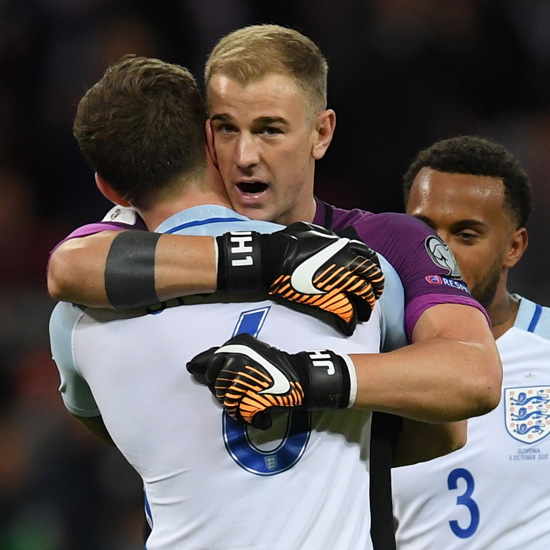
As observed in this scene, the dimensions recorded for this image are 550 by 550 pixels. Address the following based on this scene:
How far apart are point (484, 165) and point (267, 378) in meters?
2.00

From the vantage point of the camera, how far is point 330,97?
5.90 meters

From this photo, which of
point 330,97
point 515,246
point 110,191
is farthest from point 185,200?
point 330,97

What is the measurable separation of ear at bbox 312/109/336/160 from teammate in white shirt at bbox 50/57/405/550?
619mm

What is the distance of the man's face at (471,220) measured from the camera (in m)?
3.37

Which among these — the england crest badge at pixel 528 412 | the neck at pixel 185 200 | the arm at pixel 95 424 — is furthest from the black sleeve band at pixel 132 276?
the england crest badge at pixel 528 412

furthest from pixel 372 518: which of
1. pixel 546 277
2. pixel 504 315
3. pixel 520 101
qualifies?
pixel 520 101

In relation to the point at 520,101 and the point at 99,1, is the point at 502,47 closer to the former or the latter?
the point at 520,101

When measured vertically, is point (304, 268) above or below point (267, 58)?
below

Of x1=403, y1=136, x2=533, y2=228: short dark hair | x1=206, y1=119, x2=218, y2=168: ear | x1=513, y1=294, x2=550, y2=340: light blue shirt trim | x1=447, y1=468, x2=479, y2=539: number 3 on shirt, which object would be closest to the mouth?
x1=206, y1=119, x2=218, y2=168: ear

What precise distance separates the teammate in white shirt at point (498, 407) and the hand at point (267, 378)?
1.49 metres

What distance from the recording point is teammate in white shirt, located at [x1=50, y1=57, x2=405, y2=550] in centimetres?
194

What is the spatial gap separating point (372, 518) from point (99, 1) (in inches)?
182

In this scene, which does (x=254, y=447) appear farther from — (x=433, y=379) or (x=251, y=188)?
(x=251, y=188)

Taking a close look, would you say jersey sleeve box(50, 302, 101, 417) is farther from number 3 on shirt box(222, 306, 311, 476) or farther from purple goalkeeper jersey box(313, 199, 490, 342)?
purple goalkeeper jersey box(313, 199, 490, 342)
